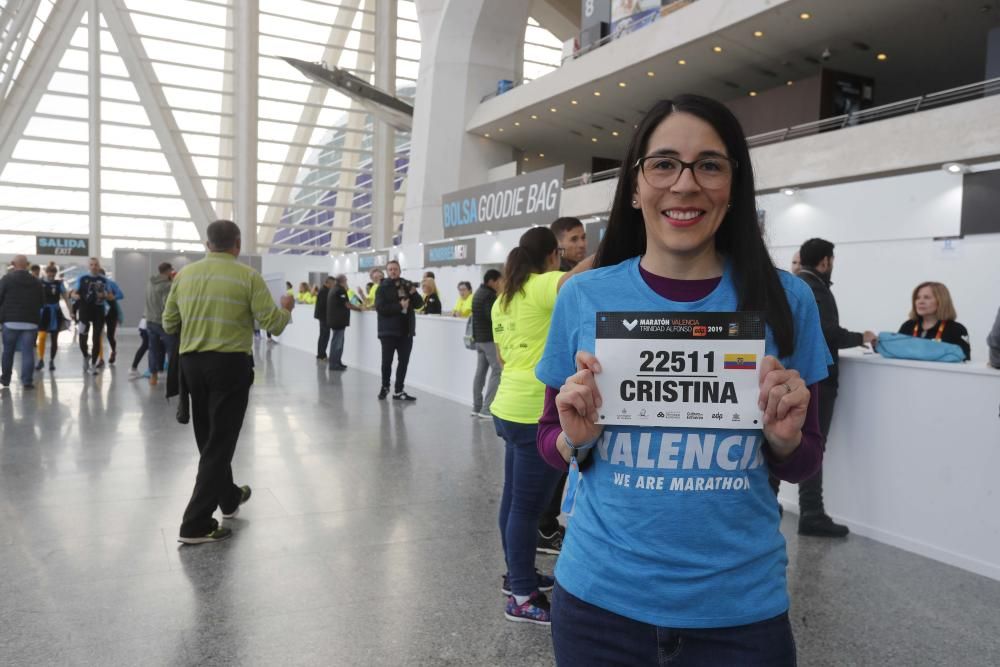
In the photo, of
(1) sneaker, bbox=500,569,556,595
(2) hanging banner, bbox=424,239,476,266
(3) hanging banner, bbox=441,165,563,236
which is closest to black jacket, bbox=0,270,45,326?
(3) hanging banner, bbox=441,165,563,236

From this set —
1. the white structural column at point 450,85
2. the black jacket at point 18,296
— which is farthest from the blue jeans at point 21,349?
the white structural column at point 450,85

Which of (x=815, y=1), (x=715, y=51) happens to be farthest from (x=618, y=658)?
(x=715, y=51)

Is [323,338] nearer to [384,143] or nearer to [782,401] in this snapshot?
[782,401]

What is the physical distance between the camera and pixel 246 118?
33.5 meters

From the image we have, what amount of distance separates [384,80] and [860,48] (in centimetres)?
2518

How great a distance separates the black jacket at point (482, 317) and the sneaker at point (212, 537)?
3852 millimetres

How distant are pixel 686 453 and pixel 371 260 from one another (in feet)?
64.6

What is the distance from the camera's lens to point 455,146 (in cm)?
2638

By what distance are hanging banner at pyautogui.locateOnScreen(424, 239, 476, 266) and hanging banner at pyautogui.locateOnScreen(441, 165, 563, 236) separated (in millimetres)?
1594

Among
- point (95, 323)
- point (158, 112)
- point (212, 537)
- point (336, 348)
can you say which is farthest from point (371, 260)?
point (158, 112)

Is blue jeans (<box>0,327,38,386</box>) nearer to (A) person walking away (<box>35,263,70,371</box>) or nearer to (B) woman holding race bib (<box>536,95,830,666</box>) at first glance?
(A) person walking away (<box>35,263,70,371</box>)

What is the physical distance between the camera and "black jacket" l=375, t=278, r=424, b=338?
9375 millimetres

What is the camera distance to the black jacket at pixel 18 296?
931cm

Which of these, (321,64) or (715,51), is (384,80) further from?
(715,51)
